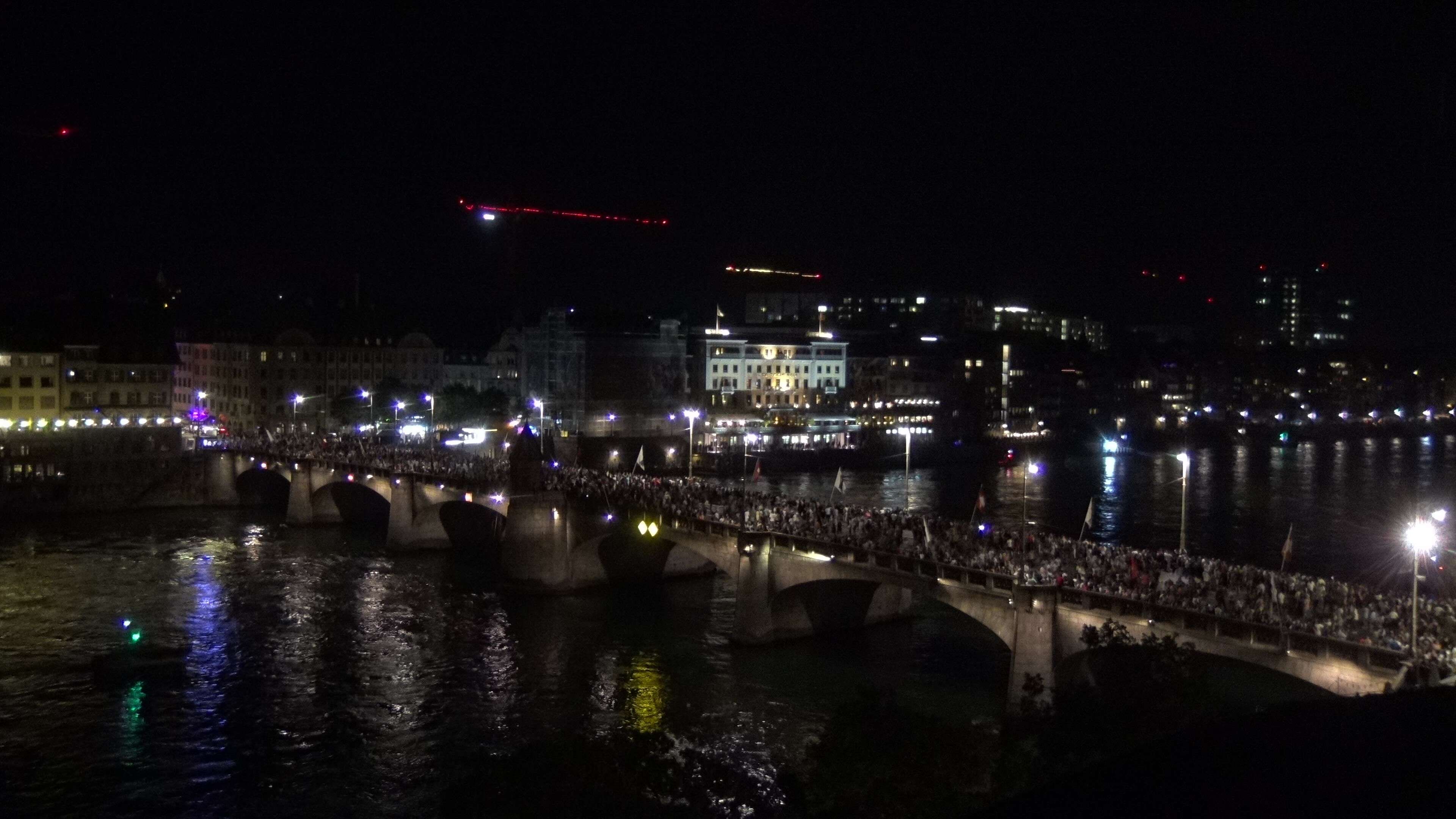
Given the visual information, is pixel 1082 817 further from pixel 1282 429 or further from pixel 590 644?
pixel 1282 429

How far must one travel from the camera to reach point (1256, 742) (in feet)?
53.3

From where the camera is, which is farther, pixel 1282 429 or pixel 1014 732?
pixel 1282 429

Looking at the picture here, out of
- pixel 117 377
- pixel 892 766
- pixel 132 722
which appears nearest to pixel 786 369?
pixel 117 377

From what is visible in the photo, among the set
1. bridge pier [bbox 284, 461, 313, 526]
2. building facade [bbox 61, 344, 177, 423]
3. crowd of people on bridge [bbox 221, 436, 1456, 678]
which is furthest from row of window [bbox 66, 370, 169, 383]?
crowd of people on bridge [bbox 221, 436, 1456, 678]

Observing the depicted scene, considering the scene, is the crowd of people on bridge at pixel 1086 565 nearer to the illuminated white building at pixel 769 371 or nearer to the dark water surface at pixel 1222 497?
the dark water surface at pixel 1222 497

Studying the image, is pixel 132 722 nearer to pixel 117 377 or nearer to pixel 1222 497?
pixel 117 377

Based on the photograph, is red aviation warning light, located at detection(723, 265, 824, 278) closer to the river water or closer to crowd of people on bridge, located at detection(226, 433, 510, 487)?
crowd of people on bridge, located at detection(226, 433, 510, 487)

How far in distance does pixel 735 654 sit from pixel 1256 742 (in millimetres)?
28658

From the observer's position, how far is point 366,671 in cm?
4266

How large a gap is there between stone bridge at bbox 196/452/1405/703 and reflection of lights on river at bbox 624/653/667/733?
358cm

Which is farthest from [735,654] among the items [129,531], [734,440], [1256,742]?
[734,440]

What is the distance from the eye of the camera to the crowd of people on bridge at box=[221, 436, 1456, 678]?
2836 cm

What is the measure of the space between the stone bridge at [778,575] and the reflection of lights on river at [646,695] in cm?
358

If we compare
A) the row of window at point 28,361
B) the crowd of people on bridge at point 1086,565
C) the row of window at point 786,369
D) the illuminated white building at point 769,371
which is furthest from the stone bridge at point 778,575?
the row of window at point 786,369
